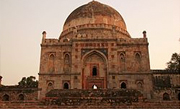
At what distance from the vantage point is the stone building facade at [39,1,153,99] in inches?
899

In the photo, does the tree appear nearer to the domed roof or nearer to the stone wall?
the domed roof

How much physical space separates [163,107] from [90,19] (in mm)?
17540

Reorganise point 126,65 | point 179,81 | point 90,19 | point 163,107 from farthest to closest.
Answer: point 90,19, point 179,81, point 126,65, point 163,107

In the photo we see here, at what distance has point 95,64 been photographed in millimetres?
23984

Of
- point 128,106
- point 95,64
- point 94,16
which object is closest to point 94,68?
point 95,64

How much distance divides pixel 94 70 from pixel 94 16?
8.05 metres

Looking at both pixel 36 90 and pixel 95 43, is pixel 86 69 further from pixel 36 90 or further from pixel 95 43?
pixel 36 90

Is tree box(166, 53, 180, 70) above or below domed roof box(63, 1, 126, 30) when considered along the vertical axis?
below

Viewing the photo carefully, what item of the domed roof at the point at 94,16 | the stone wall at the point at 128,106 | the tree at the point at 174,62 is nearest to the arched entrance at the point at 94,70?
the domed roof at the point at 94,16

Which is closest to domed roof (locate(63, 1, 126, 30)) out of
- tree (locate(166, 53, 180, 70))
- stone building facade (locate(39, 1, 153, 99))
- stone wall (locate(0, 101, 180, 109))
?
stone building facade (locate(39, 1, 153, 99))

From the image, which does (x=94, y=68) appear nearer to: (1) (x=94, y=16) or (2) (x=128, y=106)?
(1) (x=94, y=16)

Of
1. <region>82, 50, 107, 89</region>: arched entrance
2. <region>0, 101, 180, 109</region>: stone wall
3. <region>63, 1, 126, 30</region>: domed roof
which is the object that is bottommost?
<region>0, 101, 180, 109</region>: stone wall

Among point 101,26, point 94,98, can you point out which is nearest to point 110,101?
point 94,98

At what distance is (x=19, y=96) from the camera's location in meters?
24.0
